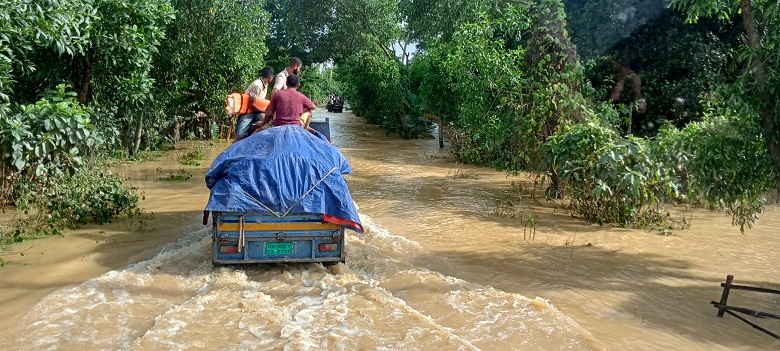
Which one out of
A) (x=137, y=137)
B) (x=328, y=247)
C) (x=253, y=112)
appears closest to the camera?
(x=328, y=247)

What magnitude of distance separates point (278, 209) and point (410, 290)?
1.64 m

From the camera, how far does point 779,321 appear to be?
5.76 metres

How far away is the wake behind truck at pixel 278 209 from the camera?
245 inches

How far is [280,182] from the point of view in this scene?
6.48 metres

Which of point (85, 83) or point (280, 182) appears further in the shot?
point (85, 83)

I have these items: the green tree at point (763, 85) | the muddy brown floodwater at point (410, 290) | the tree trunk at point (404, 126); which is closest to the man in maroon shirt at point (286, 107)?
the muddy brown floodwater at point (410, 290)

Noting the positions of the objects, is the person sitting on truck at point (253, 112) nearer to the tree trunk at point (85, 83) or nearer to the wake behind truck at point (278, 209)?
the wake behind truck at point (278, 209)

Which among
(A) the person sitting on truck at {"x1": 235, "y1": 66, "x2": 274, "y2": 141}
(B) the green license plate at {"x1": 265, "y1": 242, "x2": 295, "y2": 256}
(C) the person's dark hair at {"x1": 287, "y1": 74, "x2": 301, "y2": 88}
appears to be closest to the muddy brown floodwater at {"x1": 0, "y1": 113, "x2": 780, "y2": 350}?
(B) the green license plate at {"x1": 265, "y1": 242, "x2": 295, "y2": 256}

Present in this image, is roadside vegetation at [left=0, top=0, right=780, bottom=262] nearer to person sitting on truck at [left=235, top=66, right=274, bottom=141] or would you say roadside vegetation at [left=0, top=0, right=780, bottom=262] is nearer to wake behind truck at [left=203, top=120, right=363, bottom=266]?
person sitting on truck at [left=235, top=66, right=274, bottom=141]

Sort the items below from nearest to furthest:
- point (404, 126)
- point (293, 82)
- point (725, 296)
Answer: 1. point (725, 296)
2. point (293, 82)
3. point (404, 126)

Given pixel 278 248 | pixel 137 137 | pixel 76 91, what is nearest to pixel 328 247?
pixel 278 248

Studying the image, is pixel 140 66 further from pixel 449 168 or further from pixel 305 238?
pixel 449 168

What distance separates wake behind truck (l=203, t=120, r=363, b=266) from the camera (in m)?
6.22

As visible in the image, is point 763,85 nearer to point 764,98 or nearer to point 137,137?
point 764,98
